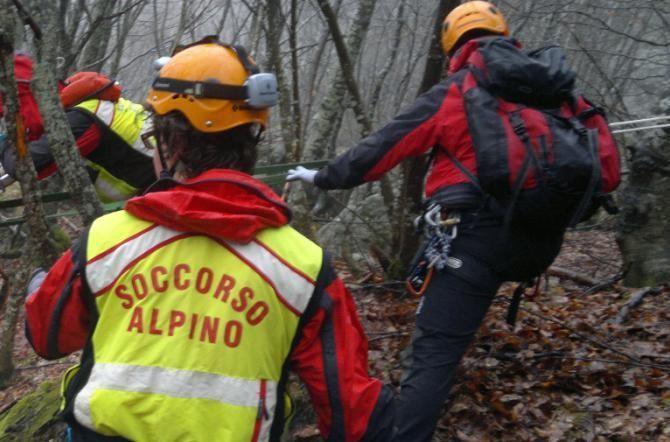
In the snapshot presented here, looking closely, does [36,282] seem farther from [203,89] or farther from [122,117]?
[122,117]

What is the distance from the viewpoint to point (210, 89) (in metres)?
1.97

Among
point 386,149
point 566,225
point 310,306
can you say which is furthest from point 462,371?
point 310,306

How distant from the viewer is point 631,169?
561 cm

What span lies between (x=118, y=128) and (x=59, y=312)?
2.85 meters

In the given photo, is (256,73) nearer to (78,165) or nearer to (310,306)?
(310,306)

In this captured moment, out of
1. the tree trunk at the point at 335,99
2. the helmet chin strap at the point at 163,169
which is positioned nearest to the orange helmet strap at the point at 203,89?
the helmet chin strap at the point at 163,169

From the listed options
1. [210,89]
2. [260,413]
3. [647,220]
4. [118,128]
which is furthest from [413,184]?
[260,413]

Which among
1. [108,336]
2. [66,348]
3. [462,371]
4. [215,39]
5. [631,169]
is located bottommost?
[462,371]

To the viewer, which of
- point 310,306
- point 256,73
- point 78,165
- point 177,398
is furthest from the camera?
point 78,165

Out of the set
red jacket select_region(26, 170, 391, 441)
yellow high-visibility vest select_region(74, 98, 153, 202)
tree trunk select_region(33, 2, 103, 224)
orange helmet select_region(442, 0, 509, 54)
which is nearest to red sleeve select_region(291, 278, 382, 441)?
red jacket select_region(26, 170, 391, 441)

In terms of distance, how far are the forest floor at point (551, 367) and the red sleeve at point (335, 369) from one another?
5.23ft

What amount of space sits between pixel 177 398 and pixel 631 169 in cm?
502

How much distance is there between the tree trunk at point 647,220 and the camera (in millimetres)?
5363

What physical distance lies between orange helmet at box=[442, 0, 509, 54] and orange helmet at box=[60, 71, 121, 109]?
2411 mm
